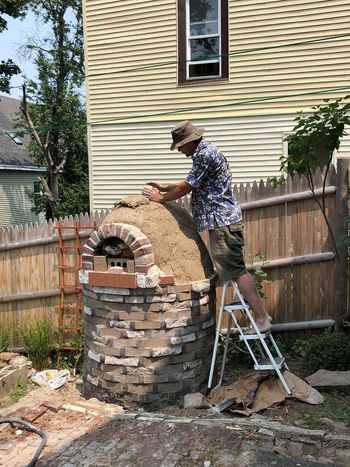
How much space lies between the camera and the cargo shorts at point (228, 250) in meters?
4.40

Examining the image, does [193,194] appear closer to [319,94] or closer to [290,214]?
[290,214]

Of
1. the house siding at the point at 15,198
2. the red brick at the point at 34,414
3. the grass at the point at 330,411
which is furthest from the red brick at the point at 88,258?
the house siding at the point at 15,198

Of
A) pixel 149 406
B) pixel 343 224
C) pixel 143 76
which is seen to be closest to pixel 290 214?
pixel 343 224

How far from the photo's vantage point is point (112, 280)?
14.6 feet

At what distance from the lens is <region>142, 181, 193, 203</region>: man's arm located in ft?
14.6

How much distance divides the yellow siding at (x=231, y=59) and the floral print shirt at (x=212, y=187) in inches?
206

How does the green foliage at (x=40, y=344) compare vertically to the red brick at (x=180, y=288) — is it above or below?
below

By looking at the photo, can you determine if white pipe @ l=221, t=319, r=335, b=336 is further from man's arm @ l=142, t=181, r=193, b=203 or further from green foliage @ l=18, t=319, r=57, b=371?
green foliage @ l=18, t=319, r=57, b=371

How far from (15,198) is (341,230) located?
20.2m

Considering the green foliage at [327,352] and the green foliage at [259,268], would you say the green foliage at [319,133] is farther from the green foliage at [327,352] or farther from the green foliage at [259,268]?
the green foliage at [327,352]

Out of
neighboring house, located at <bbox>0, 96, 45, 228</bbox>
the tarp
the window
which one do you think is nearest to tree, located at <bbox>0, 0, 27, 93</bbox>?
neighboring house, located at <bbox>0, 96, 45, 228</bbox>

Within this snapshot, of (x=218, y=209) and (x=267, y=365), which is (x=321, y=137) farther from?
(x=267, y=365)

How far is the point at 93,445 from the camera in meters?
3.74

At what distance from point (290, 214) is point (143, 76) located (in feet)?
19.3
